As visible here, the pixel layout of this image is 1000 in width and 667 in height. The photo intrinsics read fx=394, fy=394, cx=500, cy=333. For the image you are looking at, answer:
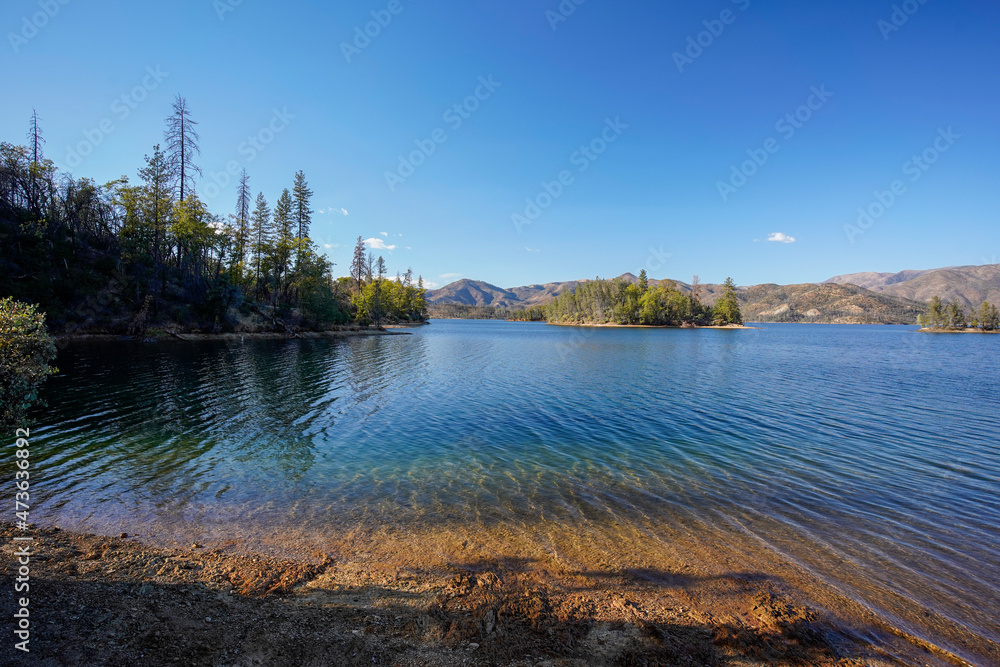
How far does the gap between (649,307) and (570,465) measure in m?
152

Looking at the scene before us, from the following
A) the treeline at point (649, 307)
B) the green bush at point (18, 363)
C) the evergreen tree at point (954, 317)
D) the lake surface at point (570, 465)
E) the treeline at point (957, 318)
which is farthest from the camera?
the treeline at point (649, 307)

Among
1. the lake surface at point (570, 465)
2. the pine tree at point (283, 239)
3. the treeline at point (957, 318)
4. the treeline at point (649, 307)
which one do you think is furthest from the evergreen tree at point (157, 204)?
the treeline at point (957, 318)

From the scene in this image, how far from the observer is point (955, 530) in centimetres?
937

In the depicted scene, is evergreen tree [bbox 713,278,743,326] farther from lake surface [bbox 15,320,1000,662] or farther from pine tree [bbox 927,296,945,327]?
lake surface [bbox 15,320,1000,662]

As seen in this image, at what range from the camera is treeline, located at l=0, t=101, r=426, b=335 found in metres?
46.0

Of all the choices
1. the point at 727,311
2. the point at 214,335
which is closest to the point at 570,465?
the point at 214,335

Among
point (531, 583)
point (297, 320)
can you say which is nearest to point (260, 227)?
point (297, 320)

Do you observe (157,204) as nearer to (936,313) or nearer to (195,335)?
(195,335)

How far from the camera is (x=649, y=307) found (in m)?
→ 154

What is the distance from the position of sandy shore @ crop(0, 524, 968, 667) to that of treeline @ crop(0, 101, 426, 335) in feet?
174

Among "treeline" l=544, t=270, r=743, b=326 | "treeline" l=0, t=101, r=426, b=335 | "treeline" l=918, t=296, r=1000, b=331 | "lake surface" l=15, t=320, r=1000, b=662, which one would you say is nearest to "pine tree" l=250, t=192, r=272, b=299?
"treeline" l=0, t=101, r=426, b=335

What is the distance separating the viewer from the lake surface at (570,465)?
866 centimetres

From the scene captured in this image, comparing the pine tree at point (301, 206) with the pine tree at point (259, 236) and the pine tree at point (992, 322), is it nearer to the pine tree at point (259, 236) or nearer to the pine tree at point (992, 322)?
the pine tree at point (259, 236)

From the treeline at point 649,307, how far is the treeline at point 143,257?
118 metres
